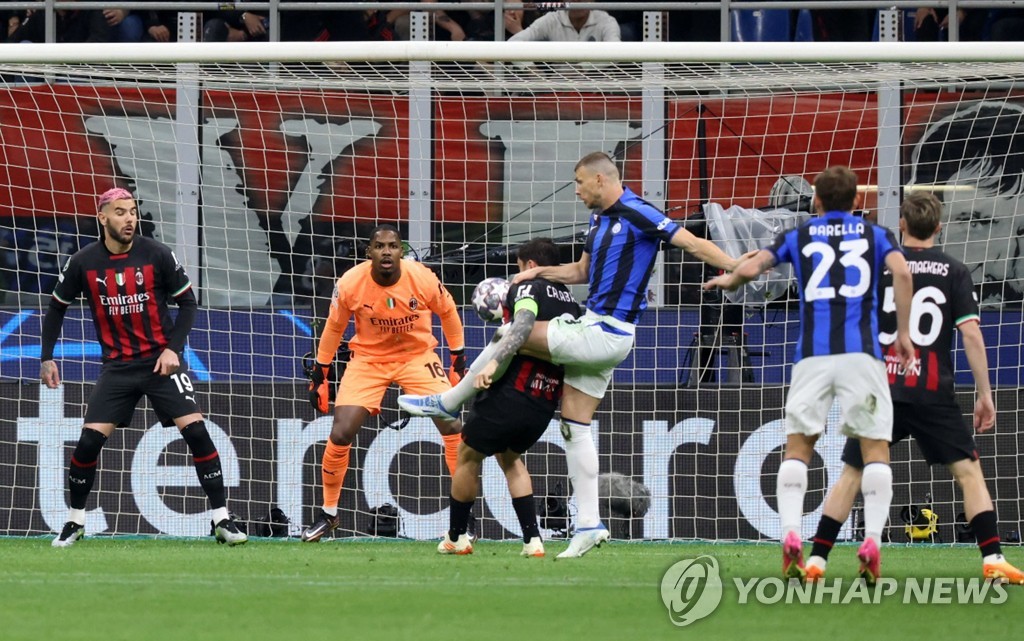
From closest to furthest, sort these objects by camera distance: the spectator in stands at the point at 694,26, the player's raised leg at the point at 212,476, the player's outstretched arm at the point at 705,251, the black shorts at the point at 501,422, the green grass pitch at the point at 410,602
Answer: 1. the green grass pitch at the point at 410,602
2. the player's outstretched arm at the point at 705,251
3. the black shorts at the point at 501,422
4. the player's raised leg at the point at 212,476
5. the spectator in stands at the point at 694,26

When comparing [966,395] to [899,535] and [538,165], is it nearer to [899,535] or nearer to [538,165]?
[899,535]

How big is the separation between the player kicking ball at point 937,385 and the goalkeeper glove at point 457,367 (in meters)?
3.41

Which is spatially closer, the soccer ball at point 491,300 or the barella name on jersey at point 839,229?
the barella name on jersey at point 839,229

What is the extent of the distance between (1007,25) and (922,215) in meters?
7.08

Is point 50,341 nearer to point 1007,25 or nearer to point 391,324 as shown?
point 391,324

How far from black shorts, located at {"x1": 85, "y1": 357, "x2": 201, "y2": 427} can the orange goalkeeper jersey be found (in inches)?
46.5

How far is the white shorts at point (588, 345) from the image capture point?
8352 millimetres

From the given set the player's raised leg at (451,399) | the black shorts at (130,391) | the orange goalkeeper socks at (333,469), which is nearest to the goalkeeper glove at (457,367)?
the orange goalkeeper socks at (333,469)

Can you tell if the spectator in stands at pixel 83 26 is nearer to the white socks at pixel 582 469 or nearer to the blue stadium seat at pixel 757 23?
the blue stadium seat at pixel 757 23

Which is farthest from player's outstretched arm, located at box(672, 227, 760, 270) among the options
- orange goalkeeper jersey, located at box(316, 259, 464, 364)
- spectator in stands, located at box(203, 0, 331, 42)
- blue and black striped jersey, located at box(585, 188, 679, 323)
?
spectator in stands, located at box(203, 0, 331, 42)

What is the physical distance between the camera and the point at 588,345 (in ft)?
27.4

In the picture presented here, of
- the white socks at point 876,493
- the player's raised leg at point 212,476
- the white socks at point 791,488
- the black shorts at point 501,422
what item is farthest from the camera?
the player's raised leg at point 212,476

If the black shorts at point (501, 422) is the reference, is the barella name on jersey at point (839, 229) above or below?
above

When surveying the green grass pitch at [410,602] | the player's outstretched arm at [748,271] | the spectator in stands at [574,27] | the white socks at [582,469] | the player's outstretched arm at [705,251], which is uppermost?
the spectator in stands at [574,27]
